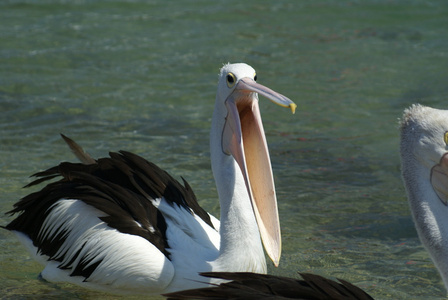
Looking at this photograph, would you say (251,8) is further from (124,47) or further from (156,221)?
(156,221)

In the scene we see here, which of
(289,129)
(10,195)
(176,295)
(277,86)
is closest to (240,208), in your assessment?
(176,295)

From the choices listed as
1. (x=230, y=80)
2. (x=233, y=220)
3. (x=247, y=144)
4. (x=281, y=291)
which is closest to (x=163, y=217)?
(x=233, y=220)

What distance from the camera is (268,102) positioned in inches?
320

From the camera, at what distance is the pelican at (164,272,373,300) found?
124 inches

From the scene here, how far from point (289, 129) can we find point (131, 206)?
135 inches

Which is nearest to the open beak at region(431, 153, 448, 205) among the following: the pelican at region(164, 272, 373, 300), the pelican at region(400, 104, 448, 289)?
the pelican at region(400, 104, 448, 289)

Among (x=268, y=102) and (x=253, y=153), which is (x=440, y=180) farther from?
(x=268, y=102)

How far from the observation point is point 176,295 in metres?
3.21

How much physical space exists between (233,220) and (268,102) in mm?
4226

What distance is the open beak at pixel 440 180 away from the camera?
12.0 ft

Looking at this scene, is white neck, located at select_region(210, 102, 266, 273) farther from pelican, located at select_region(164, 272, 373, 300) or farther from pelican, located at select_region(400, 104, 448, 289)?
pelican, located at select_region(400, 104, 448, 289)

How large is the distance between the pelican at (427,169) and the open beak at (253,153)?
69cm

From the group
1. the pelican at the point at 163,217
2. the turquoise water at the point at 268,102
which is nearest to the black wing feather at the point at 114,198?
the pelican at the point at 163,217

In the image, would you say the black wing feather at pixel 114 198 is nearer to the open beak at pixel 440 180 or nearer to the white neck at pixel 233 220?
the white neck at pixel 233 220
